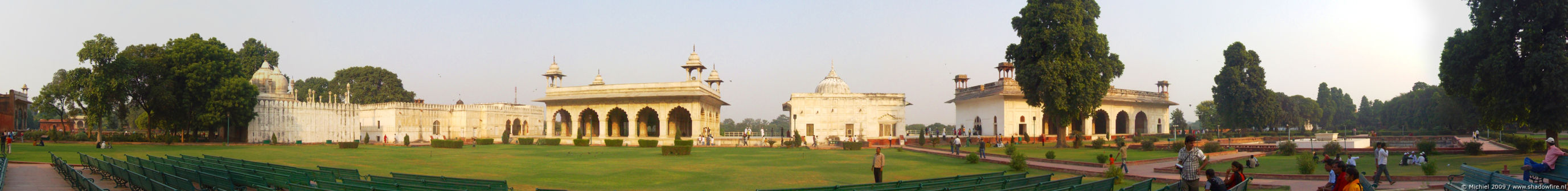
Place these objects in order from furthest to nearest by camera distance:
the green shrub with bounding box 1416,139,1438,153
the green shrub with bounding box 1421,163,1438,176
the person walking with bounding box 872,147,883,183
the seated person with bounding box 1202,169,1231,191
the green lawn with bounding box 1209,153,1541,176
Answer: the green shrub with bounding box 1416,139,1438,153, the green lawn with bounding box 1209,153,1541,176, the person walking with bounding box 872,147,883,183, the green shrub with bounding box 1421,163,1438,176, the seated person with bounding box 1202,169,1231,191

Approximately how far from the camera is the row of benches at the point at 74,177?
9670mm

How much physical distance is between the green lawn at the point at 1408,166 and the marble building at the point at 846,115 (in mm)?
24866

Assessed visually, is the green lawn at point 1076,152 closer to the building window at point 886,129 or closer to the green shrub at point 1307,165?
the green shrub at point 1307,165

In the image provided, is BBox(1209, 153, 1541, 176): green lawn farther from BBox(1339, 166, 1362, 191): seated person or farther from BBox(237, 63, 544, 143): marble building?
BBox(237, 63, 544, 143): marble building

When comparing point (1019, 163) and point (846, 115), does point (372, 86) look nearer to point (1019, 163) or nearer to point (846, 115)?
point (846, 115)

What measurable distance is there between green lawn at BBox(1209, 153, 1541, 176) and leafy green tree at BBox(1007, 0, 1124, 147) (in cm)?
1077

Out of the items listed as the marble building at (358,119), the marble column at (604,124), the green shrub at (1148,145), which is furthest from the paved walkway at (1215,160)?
the marble building at (358,119)

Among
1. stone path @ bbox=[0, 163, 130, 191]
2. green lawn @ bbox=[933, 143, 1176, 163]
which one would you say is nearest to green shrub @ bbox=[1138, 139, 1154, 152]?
green lawn @ bbox=[933, 143, 1176, 163]

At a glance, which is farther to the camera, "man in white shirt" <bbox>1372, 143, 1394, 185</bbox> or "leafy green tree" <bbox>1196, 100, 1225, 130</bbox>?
"leafy green tree" <bbox>1196, 100, 1225, 130</bbox>

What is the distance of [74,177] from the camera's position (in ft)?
41.4

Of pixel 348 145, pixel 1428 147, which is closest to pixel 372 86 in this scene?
pixel 348 145

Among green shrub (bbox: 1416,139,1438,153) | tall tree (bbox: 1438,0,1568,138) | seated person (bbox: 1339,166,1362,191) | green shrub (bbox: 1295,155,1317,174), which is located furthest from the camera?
green shrub (bbox: 1416,139,1438,153)

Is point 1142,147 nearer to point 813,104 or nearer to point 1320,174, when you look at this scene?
point 1320,174

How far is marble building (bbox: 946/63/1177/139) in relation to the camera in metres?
46.9
